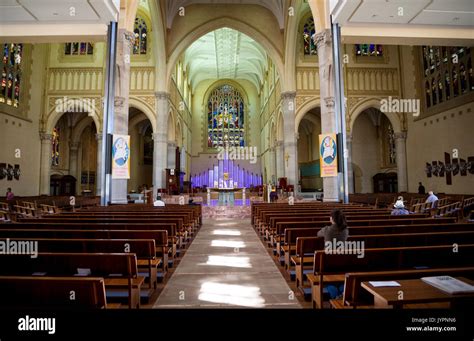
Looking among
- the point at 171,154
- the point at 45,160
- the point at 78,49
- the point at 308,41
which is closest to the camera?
the point at 45,160

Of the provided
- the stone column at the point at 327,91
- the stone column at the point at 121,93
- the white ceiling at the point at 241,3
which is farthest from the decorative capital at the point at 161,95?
the stone column at the point at 327,91

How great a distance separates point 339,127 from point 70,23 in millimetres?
9838

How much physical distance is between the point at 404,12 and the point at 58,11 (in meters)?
11.0

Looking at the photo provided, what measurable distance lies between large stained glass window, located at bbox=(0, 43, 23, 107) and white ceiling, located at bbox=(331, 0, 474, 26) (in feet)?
51.8

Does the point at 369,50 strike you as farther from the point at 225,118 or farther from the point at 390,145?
the point at 225,118

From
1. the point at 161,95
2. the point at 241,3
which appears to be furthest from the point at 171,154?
the point at 241,3

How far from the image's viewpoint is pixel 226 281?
3988mm

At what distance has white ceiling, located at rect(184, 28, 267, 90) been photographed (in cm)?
2514

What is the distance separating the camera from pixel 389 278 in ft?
6.79

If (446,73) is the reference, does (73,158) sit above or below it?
below

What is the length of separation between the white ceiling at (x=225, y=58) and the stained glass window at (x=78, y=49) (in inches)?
345

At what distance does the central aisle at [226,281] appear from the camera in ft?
10.7

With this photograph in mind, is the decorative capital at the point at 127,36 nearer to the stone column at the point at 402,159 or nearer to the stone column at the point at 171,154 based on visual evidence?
the stone column at the point at 171,154

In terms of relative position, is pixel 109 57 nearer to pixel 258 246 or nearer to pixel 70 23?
pixel 70 23
